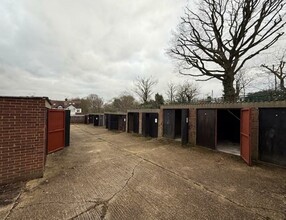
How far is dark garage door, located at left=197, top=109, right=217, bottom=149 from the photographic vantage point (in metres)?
9.59

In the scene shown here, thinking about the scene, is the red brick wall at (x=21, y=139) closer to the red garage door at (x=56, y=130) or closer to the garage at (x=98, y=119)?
the red garage door at (x=56, y=130)

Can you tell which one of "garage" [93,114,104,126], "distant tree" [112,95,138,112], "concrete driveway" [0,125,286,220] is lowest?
"concrete driveway" [0,125,286,220]

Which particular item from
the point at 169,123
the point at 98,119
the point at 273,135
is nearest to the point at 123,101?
the point at 98,119

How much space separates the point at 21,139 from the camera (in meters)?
5.03

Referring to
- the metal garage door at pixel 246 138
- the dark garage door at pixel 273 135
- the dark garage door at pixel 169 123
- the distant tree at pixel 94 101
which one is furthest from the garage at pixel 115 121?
the distant tree at pixel 94 101

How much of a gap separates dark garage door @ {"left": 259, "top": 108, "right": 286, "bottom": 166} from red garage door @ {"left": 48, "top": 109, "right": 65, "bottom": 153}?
28.8 feet

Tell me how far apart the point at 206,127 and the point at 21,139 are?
318 inches

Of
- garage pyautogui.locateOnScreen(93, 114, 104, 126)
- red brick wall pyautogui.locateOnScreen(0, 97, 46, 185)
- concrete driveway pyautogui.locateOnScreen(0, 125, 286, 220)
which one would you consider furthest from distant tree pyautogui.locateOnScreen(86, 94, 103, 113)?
red brick wall pyautogui.locateOnScreen(0, 97, 46, 185)

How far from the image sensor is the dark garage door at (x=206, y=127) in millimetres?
9586

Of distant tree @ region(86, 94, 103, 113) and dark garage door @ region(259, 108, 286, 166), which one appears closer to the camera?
dark garage door @ region(259, 108, 286, 166)

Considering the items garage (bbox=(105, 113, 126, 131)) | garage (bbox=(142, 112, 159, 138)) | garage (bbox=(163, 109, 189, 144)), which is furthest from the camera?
garage (bbox=(105, 113, 126, 131))

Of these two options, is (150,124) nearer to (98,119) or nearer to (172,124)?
(172,124)

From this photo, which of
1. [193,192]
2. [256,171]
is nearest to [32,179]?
[193,192]

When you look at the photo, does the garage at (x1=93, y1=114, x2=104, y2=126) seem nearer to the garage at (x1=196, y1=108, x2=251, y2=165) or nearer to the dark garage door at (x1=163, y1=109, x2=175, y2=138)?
the dark garage door at (x1=163, y1=109, x2=175, y2=138)
